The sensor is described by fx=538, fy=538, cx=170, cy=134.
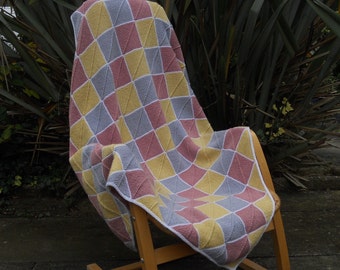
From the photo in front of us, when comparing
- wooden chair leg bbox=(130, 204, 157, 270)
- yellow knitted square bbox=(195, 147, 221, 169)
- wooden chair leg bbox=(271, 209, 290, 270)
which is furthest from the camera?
yellow knitted square bbox=(195, 147, 221, 169)

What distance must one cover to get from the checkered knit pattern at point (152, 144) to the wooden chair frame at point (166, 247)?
38 millimetres

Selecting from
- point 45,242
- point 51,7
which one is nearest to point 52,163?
point 45,242

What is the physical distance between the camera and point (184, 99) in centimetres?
264

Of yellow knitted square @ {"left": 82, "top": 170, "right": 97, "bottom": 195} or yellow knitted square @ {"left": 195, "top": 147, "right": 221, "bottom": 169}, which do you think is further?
yellow knitted square @ {"left": 195, "top": 147, "right": 221, "bottom": 169}

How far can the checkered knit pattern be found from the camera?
1.96m

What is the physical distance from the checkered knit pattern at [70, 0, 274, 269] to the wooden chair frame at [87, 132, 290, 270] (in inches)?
1.5

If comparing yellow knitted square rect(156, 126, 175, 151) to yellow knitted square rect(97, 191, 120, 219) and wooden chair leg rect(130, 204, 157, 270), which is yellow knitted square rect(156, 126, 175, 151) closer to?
yellow knitted square rect(97, 191, 120, 219)

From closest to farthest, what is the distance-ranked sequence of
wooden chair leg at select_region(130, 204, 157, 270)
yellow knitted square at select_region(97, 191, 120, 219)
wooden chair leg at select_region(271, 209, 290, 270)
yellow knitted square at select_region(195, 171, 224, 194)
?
wooden chair leg at select_region(130, 204, 157, 270)
yellow knitted square at select_region(97, 191, 120, 219)
wooden chair leg at select_region(271, 209, 290, 270)
yellow knitted square at select_region(195, 171, 224, 194)

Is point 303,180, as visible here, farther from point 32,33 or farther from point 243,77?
point 32,33

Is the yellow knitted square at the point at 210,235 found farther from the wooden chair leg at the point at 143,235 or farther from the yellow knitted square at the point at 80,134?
the yellow knitted square at the point at 80,134

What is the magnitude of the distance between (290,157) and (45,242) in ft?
5.25

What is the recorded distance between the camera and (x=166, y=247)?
2.07 meters

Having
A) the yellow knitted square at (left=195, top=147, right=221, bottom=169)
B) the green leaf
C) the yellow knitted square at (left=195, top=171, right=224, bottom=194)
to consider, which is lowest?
the yellow knitted square at (left=195, top=171, right=224, bottom=194)

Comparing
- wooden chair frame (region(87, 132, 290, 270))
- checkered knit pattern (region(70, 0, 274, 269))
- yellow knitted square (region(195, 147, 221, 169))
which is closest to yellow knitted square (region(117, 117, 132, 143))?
checkered knit pattern (region(70, 0, 274, 269))
